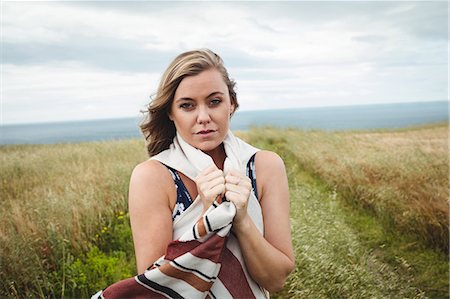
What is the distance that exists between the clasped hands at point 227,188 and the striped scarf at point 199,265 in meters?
0.04

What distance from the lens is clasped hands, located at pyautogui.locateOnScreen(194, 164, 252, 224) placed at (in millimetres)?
1975

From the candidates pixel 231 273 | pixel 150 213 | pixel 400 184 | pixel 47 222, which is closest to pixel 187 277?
pixel 231 273

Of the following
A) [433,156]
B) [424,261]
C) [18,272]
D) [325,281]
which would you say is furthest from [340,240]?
[433,156]

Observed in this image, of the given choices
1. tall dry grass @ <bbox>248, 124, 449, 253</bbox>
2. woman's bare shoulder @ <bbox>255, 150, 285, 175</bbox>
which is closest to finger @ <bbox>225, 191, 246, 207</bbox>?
woman's bare shoulder @ <bbox>255, 150, 285, 175</bbox>

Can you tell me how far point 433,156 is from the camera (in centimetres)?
767

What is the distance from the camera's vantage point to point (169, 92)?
2.27 metres

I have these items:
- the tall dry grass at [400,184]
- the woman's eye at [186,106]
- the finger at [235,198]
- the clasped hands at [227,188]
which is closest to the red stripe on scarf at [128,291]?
the clasped hands at [227,188]

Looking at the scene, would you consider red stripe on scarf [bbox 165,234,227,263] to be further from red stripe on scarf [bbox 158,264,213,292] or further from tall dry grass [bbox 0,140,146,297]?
tall dry grass [bbox 0,140,146,297]

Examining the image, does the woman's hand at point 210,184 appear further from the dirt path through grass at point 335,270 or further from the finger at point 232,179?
the dirt path through grass at point 335,270

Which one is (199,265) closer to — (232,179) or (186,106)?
(232,179)

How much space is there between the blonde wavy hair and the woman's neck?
11.9 inches

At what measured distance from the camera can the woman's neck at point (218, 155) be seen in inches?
94.3

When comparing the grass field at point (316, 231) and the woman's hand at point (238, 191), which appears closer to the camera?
the woman's hand at point (238, 191)

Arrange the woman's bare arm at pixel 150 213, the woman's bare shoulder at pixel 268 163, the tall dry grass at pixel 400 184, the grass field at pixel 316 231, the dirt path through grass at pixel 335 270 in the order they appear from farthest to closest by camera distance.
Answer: the tall dry grass at pixel 400 184
the grass field at pixel 316 231
the dirt path through grass at pixel 335 270
the woman's bare shoulder at pixel 268 163
the woman's bare arm at pixel 150 213
